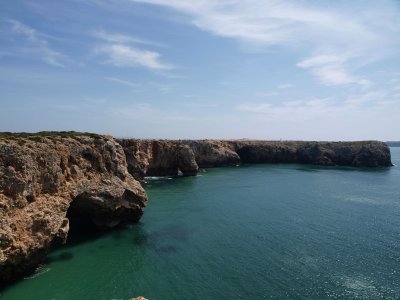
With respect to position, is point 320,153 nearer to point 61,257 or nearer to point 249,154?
point 249,154

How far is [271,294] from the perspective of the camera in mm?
27734

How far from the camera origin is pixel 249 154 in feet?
479

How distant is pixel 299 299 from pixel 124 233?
2424 cm

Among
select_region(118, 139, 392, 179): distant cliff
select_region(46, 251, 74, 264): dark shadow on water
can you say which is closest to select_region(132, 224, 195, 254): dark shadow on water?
select_region(46, 251, 74, 264): dark shadow on water

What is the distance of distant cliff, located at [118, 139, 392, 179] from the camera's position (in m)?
99.4

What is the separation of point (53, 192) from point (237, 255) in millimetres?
20612

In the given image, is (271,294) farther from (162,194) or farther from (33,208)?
(162,194)

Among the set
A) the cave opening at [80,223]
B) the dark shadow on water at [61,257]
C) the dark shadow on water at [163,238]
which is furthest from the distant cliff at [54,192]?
the dark shadow on water at [163,238]

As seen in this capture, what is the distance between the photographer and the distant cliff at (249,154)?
99438 mm

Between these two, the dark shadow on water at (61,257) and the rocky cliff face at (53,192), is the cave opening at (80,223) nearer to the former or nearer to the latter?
the rocky cliff face at (53,192)

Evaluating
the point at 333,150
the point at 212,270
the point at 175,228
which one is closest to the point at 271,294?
the point at 212,270

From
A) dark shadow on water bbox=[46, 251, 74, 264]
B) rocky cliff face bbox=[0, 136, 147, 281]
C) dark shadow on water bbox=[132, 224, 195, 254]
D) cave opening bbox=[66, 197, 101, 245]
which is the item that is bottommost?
dark shadow on water bbox=[46, 251, 74, 264]

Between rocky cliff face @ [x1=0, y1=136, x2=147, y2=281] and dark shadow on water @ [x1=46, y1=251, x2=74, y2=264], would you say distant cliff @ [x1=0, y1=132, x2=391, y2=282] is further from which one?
dark shadow on water @ [x1=46, y1=251, x2=74, y2=264]

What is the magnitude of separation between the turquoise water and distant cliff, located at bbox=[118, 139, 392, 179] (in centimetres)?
3556
